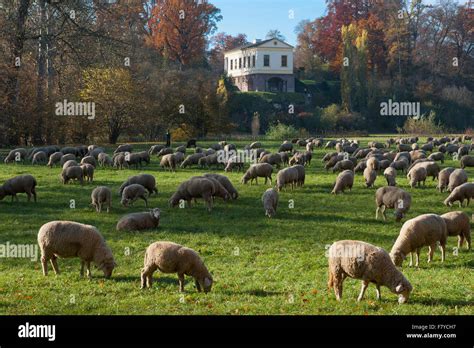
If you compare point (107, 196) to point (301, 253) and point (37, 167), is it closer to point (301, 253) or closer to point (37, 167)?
point (301, 253)

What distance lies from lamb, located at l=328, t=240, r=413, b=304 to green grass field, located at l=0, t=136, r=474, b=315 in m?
0.27

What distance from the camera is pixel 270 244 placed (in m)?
15.6

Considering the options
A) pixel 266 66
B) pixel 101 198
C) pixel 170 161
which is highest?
pixel 266 66

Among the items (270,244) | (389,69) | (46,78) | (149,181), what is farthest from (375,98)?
(270,244)

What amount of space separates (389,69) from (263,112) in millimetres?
28645

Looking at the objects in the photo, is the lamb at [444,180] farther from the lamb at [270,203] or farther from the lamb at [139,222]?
the lamb at [139,222]

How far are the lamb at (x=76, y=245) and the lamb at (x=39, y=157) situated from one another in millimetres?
24885

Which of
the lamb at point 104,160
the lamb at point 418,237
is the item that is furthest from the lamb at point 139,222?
the lamb at point 104,160

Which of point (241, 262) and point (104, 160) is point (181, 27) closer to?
point (104, 160)

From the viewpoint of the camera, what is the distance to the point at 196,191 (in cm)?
2064

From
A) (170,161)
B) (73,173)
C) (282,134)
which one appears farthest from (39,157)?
(282,134)

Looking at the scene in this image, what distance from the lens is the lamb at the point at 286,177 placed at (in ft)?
81.3

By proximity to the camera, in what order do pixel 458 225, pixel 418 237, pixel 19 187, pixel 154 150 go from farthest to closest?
pixel 154 150 → pixel 19 187 → pixel 458 225 → pixel 418 237

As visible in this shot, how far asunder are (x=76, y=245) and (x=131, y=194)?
29.2 ft
